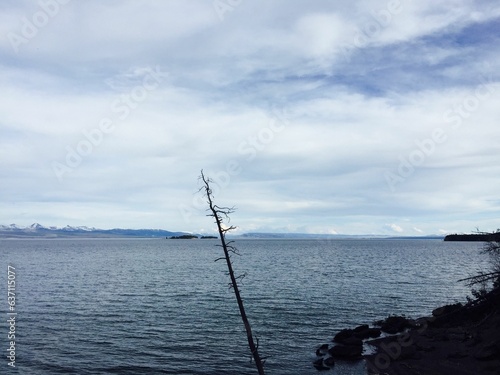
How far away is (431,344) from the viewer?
126ft

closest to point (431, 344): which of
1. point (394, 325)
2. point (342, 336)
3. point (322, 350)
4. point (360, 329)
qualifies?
point (360, 329)

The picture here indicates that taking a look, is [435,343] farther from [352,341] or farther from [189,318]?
[189,318]

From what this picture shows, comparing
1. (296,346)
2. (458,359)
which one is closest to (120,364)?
(296,346)

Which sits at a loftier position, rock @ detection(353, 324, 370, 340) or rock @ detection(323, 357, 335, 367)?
rock @ detection(353, 324, 370, 340)

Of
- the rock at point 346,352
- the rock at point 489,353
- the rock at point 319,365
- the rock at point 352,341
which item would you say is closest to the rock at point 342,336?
the rock at point 352,341

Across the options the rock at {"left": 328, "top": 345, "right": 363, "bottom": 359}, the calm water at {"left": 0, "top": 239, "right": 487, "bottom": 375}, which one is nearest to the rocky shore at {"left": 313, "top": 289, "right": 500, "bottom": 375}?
the rock at {"left": 328, "top": 345, "right": 363, "bottom": 359}

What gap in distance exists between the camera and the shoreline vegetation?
31.7 m

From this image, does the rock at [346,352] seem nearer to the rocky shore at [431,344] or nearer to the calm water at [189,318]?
the rocky shore at [431,344]

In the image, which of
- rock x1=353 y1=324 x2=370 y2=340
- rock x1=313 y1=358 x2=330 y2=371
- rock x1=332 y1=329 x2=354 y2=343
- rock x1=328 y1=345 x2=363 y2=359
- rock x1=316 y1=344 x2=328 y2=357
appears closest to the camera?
rock x1=313 y1=358 x2=330 y2=371

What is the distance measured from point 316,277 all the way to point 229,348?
57057 millimetres

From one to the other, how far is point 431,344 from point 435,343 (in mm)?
554

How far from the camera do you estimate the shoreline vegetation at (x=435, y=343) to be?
1249 inches

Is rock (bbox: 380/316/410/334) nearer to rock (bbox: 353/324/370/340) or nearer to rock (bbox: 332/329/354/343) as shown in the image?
rock (bbox: 353/324/370/340)

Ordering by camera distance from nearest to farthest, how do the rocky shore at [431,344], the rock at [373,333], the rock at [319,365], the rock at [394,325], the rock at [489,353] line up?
the rock at [489,353] → the rocky shore at [431,344] → the rock at [319,365] → the rock at [373,333] → the rock at [394,325]
